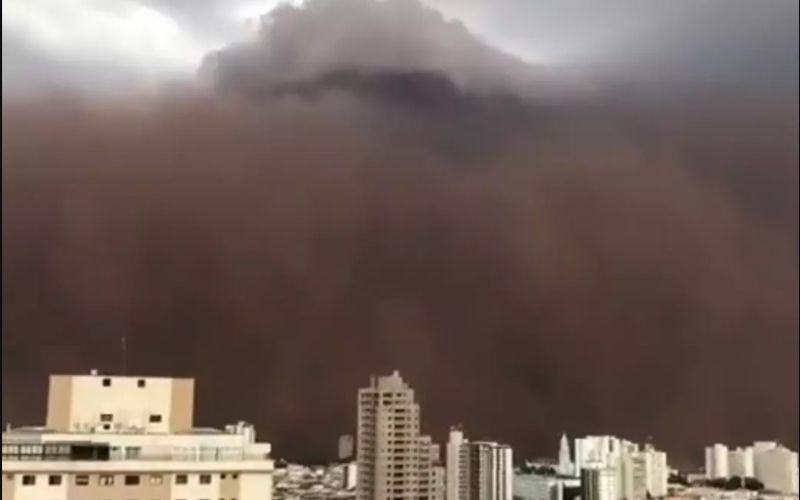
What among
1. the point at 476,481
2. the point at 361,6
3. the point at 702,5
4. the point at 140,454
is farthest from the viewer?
the point at 702,5

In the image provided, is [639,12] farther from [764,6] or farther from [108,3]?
[108,3]

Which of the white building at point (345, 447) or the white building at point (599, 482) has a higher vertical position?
the white building at point (345, 447)

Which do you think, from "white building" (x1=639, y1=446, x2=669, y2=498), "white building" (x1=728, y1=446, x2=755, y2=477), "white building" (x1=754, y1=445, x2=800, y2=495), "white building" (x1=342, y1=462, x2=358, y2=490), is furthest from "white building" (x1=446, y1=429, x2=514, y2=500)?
"white building" (x1=754, y1=445, x2=800, y2=495)

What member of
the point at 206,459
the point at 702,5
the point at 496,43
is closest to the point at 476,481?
the point at 206,459

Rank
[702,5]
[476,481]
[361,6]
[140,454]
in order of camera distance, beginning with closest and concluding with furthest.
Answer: [140,454] → [476,481] → [361,6] → [702,5]

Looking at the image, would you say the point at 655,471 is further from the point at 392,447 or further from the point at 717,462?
the point at 392,447

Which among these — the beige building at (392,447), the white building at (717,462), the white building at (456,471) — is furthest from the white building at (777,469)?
the beige building at (392,447)

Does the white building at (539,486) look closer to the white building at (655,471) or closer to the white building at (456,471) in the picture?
the white building at (456,471)
